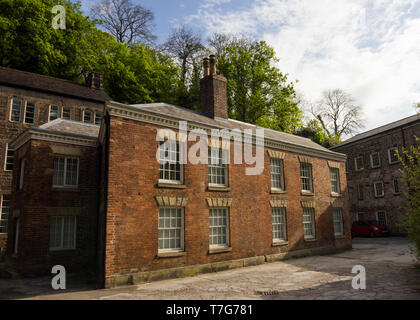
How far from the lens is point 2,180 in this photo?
2134 cm

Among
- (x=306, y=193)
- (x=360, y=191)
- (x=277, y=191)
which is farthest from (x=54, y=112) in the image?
(x=360, y=191)

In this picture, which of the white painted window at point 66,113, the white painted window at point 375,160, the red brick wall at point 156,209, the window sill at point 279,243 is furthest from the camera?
the white painted window at point 375,160

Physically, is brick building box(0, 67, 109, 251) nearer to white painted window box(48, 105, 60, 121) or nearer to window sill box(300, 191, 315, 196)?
white painted window box(48, 105, 60, 121)

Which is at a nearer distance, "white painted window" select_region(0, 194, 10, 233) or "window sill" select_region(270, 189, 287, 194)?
"window sill" select_region(270, 189, 287, 194)

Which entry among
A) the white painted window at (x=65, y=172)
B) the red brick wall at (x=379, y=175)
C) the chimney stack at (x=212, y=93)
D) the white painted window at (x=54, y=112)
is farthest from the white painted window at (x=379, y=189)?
the white painted window at (x=54, y=112)

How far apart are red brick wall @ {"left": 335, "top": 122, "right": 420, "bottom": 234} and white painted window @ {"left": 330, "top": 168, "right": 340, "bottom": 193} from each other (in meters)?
10.0

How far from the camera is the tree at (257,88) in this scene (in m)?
33.1

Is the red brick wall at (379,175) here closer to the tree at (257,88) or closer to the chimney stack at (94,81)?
the tree at (257,88)

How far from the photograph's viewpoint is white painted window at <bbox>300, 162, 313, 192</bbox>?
64.4 ft

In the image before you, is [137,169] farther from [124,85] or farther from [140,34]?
[140,34]

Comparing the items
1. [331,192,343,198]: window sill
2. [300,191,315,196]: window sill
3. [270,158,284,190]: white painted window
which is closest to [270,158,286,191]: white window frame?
[270,158,284,190]: white painted window

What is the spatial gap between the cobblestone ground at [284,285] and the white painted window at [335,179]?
7.81 metres

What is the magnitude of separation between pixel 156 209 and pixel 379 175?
28548 millimetres

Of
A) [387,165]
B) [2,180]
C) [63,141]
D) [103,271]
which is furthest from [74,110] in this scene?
[387,165]
